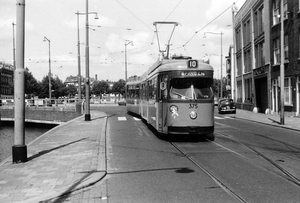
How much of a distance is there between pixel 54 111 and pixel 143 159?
26545 mm

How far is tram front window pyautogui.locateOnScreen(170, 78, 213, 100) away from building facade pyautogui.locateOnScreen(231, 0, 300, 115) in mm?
13864

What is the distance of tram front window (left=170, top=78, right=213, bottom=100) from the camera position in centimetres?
1145

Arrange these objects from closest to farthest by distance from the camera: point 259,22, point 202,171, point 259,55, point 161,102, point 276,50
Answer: point 202,171 → point 161,102 → point 276,50 → point 259,22 → point 259,55

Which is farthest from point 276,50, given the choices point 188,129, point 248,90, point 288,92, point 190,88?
point 188,129

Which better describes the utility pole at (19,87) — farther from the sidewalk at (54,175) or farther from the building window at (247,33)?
the building window at (247,33)

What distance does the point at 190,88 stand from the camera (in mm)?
11523

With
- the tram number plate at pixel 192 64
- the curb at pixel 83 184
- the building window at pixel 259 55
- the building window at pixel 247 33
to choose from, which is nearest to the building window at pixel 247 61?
the building window at pixel 247 33

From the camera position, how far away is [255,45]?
33.5m

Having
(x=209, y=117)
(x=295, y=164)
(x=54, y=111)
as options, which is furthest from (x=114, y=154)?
(x=54, y=111)

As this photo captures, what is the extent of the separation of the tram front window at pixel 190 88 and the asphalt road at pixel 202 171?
5.43 feet

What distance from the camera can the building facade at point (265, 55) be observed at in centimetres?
2402

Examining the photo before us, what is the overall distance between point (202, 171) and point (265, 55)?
24.8m

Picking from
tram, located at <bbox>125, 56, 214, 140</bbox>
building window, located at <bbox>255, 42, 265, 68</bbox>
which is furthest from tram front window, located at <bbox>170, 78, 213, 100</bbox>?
building window, located at <bbox>255, 42, 265, 68</bbox>

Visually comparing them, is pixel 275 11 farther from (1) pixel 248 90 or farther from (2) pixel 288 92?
(1) pixel 248 90
